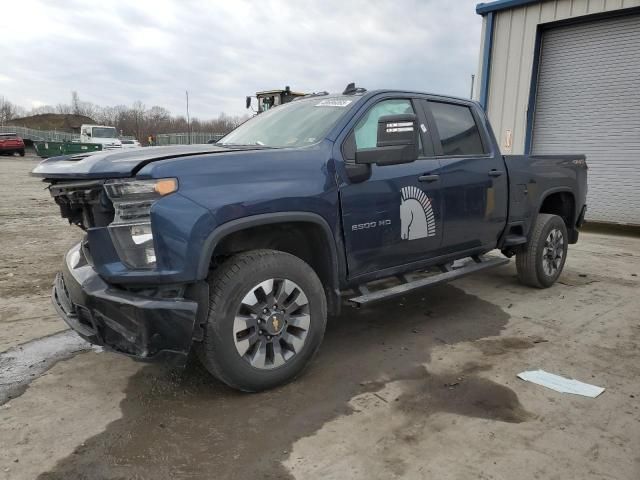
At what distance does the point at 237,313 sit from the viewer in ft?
9.57

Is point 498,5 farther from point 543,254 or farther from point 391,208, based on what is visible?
point 391,208

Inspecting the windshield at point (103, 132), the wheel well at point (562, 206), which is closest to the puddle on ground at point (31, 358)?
the wheel well at point (562, 206)

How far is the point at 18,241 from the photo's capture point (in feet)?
25.1

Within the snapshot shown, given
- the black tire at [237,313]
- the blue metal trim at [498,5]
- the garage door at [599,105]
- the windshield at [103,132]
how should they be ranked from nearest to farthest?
the black tire at [237,313] → the garage door at [599,105] → the blue metal trim at [498,5] → the windshield at [103,132]

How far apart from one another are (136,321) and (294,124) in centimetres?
201

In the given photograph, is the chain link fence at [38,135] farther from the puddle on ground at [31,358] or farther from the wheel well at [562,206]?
the wheel well at [562,206]

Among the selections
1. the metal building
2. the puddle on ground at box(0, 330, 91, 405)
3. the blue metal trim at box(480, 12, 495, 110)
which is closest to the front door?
the puddle on ground at box(0, 330, 91, 405)

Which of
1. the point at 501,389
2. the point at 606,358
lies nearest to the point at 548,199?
the point at 606,358

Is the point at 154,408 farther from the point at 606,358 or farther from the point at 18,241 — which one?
the point at 18,241

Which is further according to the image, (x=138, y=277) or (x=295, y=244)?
(x=295, y=244)

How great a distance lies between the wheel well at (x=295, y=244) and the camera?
312 centimetres

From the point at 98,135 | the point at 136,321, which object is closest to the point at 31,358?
the point at 136,321

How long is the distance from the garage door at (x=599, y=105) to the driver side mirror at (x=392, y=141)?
903 cm

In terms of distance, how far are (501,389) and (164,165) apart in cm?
248
